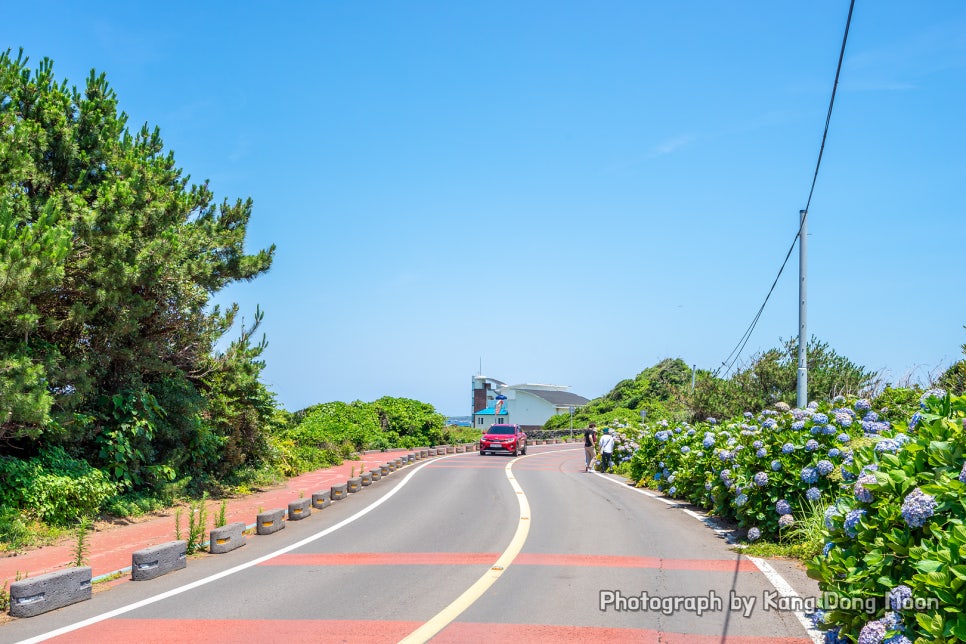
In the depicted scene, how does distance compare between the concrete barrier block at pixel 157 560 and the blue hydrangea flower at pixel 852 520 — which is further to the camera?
the concrete barrier block at pixel 157 560

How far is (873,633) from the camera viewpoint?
433 centimetres

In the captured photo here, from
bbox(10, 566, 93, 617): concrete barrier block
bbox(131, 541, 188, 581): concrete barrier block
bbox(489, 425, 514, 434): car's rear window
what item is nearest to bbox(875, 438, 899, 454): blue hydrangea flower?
bbox(10, 566, 93, 617): concrete barrier block

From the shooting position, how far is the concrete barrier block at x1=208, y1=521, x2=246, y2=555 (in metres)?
9.98

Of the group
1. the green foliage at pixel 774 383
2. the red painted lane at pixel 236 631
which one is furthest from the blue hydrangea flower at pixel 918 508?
the green foliage at pixel 774 383

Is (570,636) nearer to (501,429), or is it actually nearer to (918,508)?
(918,508)

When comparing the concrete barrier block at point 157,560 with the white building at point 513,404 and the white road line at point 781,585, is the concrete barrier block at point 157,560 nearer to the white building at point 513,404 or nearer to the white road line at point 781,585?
the white road line at point 781,585

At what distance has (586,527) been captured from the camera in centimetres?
1208

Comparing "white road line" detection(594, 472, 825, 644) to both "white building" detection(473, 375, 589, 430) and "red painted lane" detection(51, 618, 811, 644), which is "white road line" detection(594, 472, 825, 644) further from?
"white building" detection(473, 375, 589, 430)

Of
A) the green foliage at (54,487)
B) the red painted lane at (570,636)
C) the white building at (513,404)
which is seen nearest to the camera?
the red painted lane at (570,636)

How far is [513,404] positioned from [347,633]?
86407mm

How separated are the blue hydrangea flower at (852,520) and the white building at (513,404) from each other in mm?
82635

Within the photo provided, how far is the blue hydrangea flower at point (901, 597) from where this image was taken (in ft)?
13.9

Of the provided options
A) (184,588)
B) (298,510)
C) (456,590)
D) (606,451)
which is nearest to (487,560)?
(456,590)

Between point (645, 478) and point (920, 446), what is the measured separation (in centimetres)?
1600
